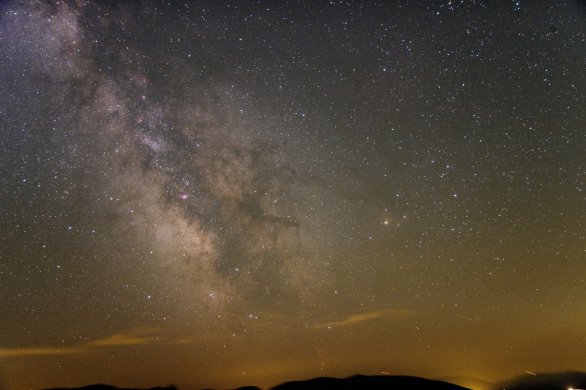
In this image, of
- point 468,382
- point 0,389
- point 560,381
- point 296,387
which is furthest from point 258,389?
point 560,381

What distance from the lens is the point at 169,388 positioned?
36.0 m

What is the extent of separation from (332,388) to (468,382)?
191 ft

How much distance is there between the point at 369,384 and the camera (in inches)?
1944

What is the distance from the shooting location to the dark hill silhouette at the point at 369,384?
47.5 m

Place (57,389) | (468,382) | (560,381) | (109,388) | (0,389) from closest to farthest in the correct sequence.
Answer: (0,389), (57,389), (109,388), (560,381), (468,382)

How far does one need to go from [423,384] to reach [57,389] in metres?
37.5

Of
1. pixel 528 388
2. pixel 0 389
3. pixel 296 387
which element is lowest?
pixel 528 388

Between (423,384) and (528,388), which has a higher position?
(423,384)

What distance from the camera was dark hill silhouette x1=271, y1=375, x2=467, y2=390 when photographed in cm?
4750

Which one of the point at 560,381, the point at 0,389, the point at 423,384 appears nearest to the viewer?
the point at 0,389

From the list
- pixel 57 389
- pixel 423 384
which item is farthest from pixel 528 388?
pixel 57 389

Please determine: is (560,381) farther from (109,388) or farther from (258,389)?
(109,388)

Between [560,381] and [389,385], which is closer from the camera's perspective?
[389,385]

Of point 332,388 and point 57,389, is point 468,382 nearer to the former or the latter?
point 332,388
